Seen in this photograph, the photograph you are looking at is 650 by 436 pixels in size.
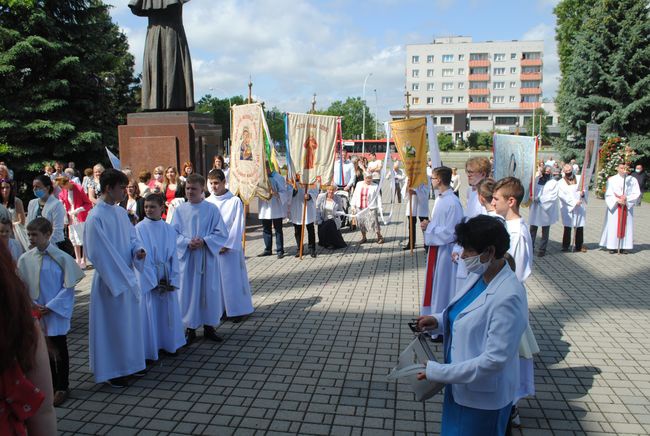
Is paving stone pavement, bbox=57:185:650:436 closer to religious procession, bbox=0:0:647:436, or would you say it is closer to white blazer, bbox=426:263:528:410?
religious procession, bbox=0:0:647:436

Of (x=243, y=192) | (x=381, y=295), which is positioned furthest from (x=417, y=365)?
(x=243, y=192)

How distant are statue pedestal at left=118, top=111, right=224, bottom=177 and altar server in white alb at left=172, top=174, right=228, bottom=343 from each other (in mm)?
5720

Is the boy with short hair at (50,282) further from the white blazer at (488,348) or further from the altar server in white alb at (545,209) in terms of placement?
the altar server in white alb at (545,209)

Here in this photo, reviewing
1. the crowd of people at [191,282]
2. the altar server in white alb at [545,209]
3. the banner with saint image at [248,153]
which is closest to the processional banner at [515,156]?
the crowd of people at [191,282]

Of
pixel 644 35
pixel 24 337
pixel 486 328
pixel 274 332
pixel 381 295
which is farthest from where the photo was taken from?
pixel 644 35

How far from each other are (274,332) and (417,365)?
→ 4.12m

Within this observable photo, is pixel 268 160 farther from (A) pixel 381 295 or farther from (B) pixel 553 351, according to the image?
(B) pixel 553 351

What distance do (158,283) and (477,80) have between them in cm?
10826

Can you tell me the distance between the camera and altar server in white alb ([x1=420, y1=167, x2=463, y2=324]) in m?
6.20

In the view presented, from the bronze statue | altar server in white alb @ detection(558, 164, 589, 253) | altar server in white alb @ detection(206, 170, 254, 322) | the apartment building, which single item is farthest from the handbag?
the apartment building

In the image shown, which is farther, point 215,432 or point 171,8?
point 171,8

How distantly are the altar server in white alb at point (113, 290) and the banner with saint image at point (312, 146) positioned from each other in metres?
5.92

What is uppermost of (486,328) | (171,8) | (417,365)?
(171,8)

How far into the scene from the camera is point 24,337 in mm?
1768
